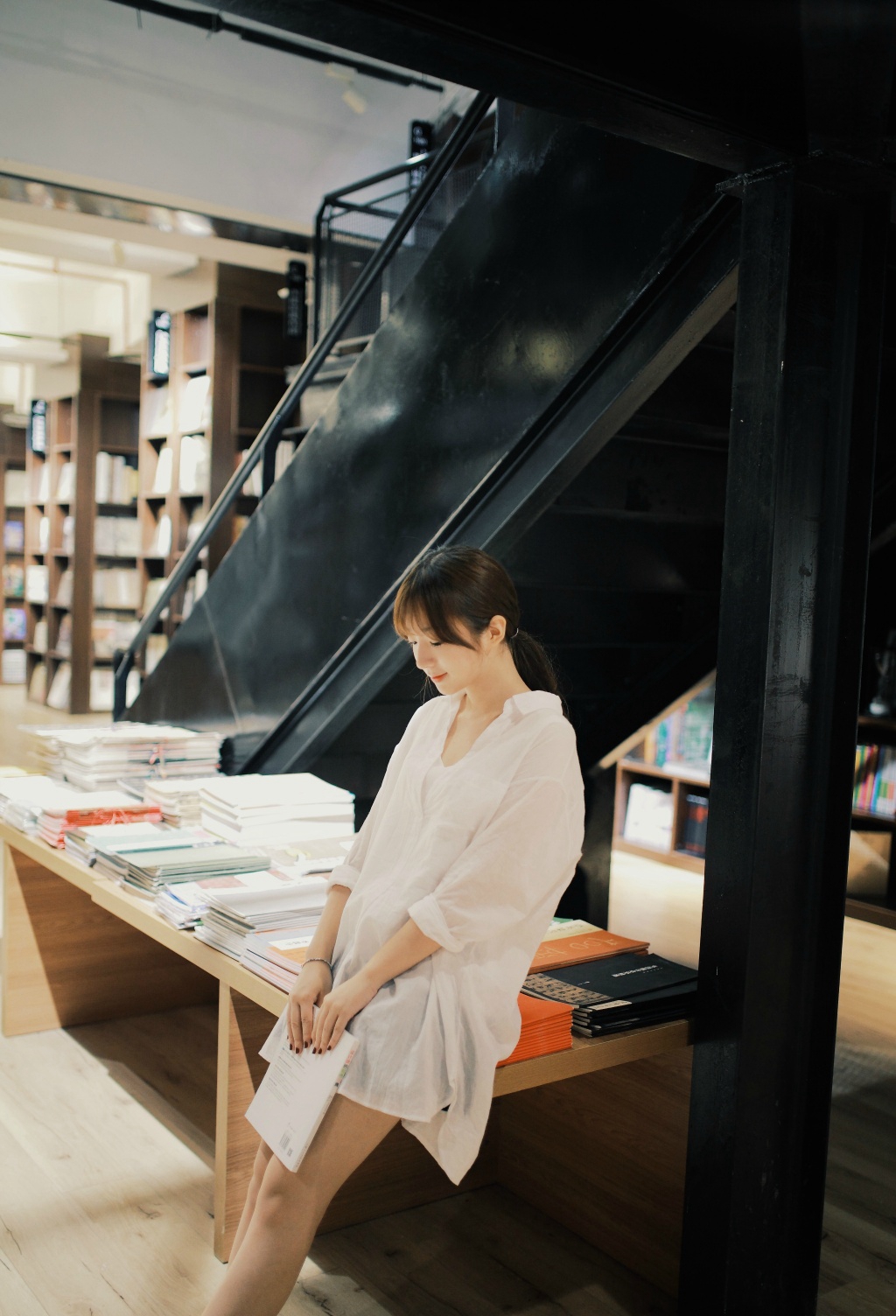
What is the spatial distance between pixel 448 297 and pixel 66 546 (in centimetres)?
848

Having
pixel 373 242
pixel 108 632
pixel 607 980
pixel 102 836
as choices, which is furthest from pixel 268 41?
pixel 108 632

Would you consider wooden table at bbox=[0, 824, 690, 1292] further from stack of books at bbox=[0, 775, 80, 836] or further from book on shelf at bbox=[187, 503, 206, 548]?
book on shelf at bbox=[187, 503, 206, 548]

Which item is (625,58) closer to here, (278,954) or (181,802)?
(278,954)

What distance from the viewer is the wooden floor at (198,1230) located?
89.0 inches

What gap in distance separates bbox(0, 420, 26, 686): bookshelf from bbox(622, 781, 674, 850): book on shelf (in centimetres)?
984

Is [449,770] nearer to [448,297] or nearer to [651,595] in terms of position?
[448,297]

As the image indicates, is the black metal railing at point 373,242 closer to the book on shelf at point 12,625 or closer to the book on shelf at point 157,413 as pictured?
the book on shelf at point 157,413

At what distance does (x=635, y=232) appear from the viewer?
8.49 feet

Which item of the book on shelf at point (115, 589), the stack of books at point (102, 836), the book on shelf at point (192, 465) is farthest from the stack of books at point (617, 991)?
the book on shelf at point (115, 589)

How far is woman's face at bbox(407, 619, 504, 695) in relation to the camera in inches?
80.7

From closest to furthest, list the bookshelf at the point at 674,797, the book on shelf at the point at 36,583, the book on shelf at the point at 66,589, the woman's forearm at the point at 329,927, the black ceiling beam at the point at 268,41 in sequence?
the woman's forearm at the point at 329,927 < the black ceiling beam at the point at 268,41 < the bookshelf at the point at 674,797 < the book on shelf at the point at 66,589 < the book on shelf at the point at 36,583

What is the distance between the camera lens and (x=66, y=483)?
11.0m

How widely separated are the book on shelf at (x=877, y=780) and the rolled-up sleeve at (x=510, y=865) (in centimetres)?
353

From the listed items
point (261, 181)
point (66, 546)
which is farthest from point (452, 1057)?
point (66, 546)
